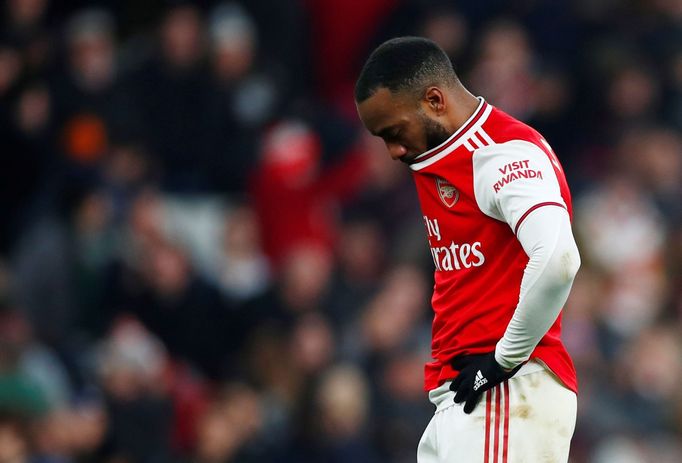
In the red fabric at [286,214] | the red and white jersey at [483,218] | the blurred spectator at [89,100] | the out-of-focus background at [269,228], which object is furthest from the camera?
the red fabric at [286,214]

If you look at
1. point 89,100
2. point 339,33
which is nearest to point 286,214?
point 89,100

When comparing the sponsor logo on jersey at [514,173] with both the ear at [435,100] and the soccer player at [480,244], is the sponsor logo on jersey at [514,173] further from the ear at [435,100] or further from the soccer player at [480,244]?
the ear at [435,100]

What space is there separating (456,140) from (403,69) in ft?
0.87

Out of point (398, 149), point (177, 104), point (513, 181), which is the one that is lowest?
point (513, 181)

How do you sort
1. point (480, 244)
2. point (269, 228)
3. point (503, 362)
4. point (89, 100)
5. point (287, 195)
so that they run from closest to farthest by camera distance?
1. point (503, 362)
2. point (480, 244)
3. point (89, 100)
4. point (287, 195)
5. point (269, 228)

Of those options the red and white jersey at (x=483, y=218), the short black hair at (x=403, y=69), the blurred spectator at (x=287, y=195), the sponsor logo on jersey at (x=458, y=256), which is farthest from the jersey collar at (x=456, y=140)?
the blurred spectator at (x=287, y=195)

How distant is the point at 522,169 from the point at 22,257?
5.36 m

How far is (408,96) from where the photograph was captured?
13.6 ft

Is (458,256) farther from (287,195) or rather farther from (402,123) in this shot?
(287,195)

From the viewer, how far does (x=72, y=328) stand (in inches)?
346

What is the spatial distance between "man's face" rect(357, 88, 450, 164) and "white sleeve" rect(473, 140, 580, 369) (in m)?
0.16

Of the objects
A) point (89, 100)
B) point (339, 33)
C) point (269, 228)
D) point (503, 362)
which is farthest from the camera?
point (339, 33)

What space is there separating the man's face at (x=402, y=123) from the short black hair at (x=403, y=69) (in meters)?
0.03

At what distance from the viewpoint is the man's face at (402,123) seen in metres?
4.15
